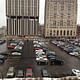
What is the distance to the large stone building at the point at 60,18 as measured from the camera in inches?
1378

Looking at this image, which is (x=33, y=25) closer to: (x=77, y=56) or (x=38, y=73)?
(x=77, y=56)

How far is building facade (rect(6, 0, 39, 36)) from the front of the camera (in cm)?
3669

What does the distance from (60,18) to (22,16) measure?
420 inches

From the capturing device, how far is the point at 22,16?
3725cm

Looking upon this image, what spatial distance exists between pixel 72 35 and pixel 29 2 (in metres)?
15.1

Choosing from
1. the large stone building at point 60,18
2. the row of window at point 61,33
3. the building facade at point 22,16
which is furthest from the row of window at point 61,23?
the building facade at point 22,16

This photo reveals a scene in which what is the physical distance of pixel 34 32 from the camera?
37031 mm

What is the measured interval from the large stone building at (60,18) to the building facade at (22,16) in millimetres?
3786

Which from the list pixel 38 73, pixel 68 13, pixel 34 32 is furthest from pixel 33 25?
pixel 38 73

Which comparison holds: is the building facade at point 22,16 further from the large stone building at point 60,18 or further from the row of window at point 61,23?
the row of window at point 61,23

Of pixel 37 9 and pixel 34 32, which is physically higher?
pixel 37 9

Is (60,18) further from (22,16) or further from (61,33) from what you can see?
(22,16)

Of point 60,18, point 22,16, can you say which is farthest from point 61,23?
point 22,16

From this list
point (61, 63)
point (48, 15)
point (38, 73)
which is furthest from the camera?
point (48, 15)
